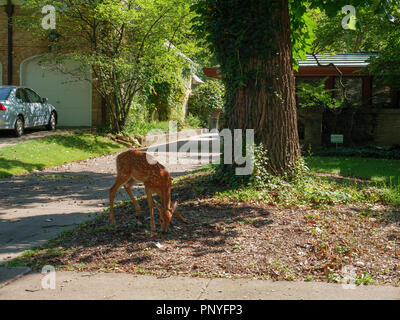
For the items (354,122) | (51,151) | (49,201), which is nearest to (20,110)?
(51,151)

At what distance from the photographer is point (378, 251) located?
18.2 feet

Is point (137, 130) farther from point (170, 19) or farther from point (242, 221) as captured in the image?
point (242, 221)

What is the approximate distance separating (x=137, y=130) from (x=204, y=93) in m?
14.4

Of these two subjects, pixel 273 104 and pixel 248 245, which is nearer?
pixel 248 245

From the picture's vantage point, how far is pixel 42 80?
22312 mm

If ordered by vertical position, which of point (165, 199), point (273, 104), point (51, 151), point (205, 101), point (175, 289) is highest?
point (205, 101)

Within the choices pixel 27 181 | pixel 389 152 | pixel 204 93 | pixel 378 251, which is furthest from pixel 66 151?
pixel 204 93

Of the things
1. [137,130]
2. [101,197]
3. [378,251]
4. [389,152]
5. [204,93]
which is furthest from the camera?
[204,93]

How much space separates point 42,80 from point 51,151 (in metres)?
8.49

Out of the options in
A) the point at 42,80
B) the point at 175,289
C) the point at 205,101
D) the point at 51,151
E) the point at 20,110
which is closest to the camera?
the point at 175,289

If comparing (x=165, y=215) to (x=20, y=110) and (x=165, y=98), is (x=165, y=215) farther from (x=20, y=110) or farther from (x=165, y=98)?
(x=165, y=98)

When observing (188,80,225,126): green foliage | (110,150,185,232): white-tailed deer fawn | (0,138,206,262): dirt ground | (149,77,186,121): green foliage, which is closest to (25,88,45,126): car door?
(0,138,206,262): dirt ground

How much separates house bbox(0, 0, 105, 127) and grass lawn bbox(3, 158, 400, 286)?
14.8 metres

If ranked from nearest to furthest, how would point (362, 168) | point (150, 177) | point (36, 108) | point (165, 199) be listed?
1. point (165, 199)
2. point (150, 177)
3. point (362, 168)
4. point (36, 108)
